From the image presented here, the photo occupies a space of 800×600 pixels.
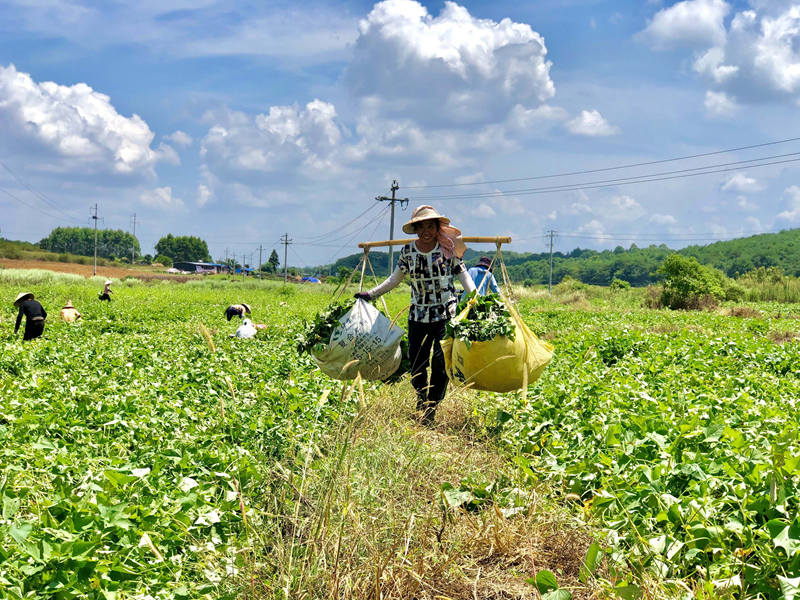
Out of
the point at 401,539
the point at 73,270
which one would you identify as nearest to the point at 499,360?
the point at 401,539

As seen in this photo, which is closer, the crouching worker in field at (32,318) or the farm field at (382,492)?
the farm field at (382,492)

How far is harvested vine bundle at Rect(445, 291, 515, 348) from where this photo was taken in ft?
14.4

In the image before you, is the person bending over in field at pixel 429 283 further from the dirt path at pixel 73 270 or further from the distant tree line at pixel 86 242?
the distant tree line at pixel 86 242

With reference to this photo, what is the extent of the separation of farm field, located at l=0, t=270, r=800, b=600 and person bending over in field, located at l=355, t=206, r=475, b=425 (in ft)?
1.31

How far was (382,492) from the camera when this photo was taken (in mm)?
3746

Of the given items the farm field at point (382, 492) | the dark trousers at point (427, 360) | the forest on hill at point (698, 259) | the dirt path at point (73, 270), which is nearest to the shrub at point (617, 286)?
the farm field at point (382, 492)

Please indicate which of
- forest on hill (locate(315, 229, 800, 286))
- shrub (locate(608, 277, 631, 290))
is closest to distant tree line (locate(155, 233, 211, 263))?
forest on hill (locate(315, 229, 800, 286))

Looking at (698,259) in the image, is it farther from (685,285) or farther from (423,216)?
(423,216)

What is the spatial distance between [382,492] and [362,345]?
128cm

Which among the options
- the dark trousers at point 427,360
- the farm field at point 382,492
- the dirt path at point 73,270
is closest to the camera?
the farm field at point 382,492

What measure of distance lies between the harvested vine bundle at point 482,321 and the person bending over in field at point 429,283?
584mm

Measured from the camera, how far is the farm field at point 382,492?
110 inches

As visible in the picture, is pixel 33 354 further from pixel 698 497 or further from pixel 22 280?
pixel 22 280

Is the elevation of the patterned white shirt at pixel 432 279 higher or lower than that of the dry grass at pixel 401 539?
higher
